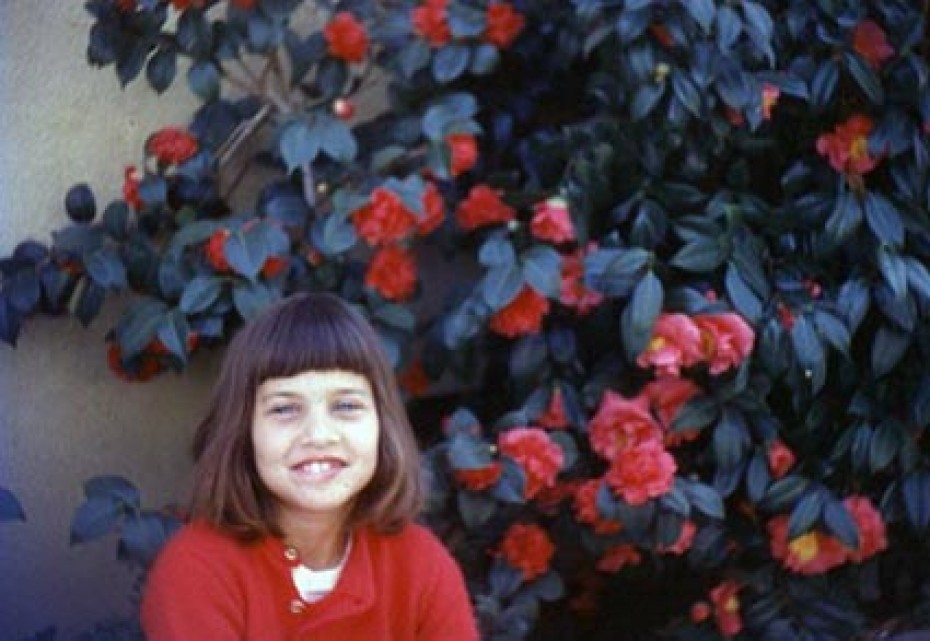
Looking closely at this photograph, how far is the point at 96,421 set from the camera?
3.25 meters

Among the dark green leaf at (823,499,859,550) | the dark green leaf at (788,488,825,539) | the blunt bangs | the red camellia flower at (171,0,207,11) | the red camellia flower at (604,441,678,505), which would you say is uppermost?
the red camellia flower at (171,0,207,11)

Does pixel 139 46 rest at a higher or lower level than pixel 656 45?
higher

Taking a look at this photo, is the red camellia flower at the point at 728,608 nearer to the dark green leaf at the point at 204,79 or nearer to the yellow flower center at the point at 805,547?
the yellow flower center at the point at 805,547

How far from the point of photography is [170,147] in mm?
3135

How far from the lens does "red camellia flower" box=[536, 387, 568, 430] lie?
3182 millimetres

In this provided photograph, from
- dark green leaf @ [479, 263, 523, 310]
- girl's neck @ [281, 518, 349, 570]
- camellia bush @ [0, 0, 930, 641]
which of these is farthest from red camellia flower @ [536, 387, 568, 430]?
girl's neck @ [281, 518, 349, 570]

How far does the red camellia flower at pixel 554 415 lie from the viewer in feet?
10.4

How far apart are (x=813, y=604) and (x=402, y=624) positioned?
119 centimetres

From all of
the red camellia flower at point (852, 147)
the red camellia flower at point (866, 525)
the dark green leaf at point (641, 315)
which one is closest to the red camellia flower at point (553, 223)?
the dark green leaf at point (641, 315)

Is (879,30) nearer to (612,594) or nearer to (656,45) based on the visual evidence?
(656,45)

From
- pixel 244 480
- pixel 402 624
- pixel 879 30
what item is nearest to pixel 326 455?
pixel 244 480

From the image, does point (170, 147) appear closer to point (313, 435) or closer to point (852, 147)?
point (313, 435)

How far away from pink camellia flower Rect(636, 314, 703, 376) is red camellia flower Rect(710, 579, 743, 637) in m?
0.58

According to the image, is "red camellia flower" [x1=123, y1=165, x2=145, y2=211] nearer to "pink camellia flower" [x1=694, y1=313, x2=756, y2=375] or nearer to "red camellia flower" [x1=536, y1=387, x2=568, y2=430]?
"red camellia flower" [x1=536, y1=387, x2=568, y2=430]
